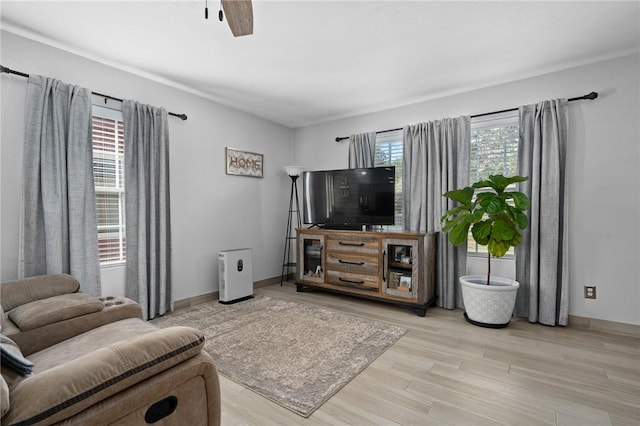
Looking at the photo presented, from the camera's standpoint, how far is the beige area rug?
75.1 inches

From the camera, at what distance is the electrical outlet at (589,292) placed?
9.23 ft

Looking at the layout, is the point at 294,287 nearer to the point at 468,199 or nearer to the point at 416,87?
the point at 468,199

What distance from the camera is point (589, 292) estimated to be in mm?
2834

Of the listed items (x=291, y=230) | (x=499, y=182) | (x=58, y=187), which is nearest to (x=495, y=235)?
(x=499, y=182)

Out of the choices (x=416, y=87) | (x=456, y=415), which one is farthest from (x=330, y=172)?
(x=456, y=415)

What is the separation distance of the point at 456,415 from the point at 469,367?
0.59 m

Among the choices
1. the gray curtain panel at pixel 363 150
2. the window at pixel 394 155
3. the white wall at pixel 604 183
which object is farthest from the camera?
the gray curtain panel at pixel 363 150

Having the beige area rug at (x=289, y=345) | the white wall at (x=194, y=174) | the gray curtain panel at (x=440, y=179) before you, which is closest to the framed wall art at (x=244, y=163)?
the white wall at (x=194, y=174)

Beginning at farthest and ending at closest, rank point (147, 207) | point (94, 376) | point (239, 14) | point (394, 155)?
point (394, 155), point (147, 207), point (239, 14), point (94, 376)

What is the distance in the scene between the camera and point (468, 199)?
10.0 feet

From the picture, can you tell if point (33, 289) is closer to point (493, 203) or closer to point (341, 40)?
point (341, 40)

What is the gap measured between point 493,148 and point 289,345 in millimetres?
2955

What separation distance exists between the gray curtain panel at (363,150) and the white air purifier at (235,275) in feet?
6.24

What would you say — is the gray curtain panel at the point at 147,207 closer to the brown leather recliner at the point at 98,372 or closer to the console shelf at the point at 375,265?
the brown leather recliner at the point at 98,372
